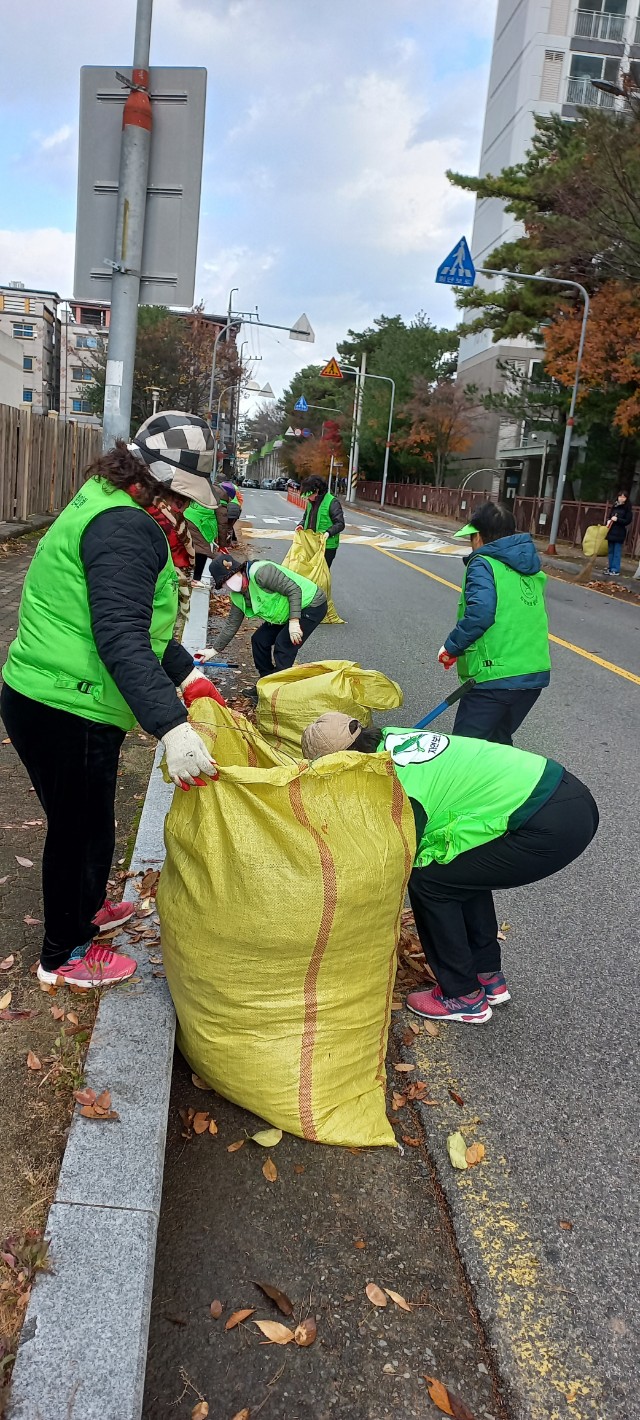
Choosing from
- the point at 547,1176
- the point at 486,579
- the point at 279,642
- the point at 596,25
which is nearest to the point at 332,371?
the point at 596,25

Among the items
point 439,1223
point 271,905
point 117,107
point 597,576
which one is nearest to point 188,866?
point 271,905

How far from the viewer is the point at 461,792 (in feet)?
9.01

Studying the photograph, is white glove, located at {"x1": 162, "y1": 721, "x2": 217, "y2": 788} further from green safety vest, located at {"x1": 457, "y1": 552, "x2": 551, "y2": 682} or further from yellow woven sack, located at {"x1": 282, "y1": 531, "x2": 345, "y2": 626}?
yellow woven sack, located at {"x1": 282, "y1": 531, "x2": 345, "y2": 626}

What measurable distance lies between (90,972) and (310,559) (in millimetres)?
7055

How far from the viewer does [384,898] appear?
7.93 feet

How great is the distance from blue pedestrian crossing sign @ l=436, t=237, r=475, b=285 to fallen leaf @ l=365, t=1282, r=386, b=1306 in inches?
747

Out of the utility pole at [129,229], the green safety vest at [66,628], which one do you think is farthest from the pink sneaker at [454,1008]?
the utility pole at [129,229]

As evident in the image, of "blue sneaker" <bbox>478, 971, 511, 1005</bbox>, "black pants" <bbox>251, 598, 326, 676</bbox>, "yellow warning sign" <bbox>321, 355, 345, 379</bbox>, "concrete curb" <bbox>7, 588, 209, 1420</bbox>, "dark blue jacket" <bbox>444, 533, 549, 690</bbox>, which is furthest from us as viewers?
"yellow warning sign" <bbox>321, 355, 345, 379</bbox>

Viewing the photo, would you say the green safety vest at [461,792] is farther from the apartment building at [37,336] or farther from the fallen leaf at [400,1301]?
the apartment building at [37,336]

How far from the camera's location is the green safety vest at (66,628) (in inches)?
96.4

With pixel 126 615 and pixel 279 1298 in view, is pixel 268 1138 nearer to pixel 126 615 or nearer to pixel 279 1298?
pixel 279 1298

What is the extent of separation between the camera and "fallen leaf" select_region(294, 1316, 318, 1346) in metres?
1.92

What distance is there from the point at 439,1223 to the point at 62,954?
1.33m

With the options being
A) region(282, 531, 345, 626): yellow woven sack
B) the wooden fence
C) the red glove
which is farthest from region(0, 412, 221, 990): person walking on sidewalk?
the wooden fence
